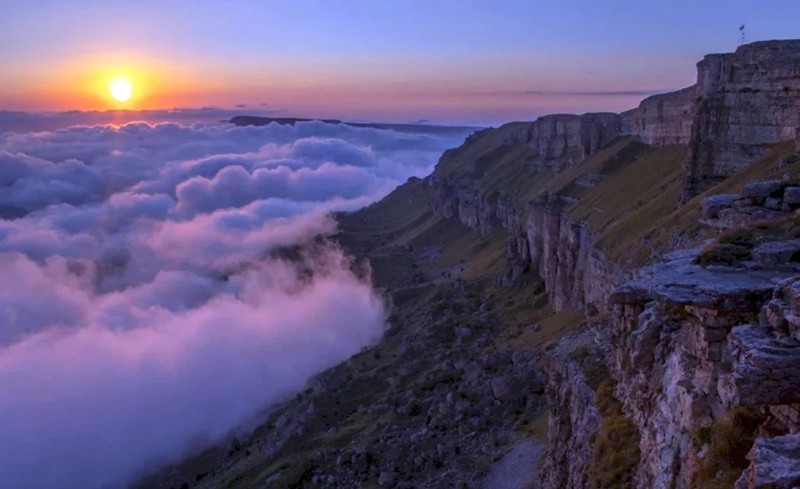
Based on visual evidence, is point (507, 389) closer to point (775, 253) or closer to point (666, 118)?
point (775, 253)

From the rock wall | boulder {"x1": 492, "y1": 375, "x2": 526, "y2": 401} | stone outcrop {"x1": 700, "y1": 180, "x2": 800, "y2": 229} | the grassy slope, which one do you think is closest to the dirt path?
the grassy slope

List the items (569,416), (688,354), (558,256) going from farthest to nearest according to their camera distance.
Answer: (558,256) → (569,416) → (688,354)

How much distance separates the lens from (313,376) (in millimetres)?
73438

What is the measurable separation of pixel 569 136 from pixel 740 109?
201ft

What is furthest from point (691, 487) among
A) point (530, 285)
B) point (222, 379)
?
point (222, 379)

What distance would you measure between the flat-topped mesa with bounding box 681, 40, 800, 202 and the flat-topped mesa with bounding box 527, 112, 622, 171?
4097 centimetres

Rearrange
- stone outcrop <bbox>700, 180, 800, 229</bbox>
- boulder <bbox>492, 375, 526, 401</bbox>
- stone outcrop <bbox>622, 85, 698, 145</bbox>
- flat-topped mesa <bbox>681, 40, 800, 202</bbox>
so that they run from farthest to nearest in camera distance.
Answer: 1. stone outcrop <bbox>622, 85, 698, 145</bbox>
2. boulder <bbox>492, 375, 526, 401</bbox>
3. flat-topped mesa <bbox>681, 40, 800, 202</bbox>
4. stone outcrop <bbox>700, 180, 800, 229</bbox>

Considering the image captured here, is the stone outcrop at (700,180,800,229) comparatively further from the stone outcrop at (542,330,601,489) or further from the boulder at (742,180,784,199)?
the stone outcrop at (542,330,601,489)

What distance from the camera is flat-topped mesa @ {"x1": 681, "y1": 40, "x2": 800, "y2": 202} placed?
140 feet

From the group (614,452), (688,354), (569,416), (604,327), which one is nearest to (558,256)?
(604,327)

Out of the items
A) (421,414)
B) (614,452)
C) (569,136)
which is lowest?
(421,414)

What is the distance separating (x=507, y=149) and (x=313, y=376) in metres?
79.7

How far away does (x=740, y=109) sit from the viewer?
45188 mm

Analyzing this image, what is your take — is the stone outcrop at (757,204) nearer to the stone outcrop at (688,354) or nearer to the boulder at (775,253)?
the boulder at (775,253)
